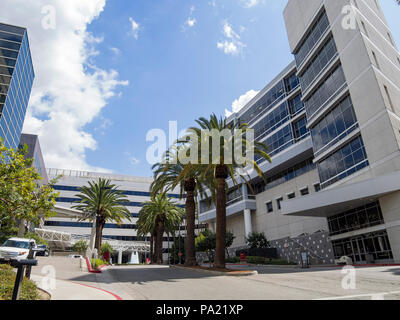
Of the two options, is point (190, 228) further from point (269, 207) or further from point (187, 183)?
point (269, 207)

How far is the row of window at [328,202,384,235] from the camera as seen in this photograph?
25438mm

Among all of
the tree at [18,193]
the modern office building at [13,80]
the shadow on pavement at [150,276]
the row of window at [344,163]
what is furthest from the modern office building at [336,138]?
the modern office building at [13,80]

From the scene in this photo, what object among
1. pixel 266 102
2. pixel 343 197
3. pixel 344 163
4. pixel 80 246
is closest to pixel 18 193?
pixel 343 197

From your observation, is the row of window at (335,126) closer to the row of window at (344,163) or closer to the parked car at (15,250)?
the row of window at (344,163)

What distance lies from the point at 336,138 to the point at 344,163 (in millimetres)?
2941

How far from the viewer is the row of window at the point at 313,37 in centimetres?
3391

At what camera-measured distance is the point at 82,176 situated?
82.9 m

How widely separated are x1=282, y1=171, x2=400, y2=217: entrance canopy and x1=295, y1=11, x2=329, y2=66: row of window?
64.4ft

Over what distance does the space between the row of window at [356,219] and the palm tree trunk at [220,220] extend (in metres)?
14.7

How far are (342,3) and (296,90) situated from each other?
42.6ft

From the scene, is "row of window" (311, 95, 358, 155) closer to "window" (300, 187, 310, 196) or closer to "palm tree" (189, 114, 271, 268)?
"window" (300, 187, 310, 196)

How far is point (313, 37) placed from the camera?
3603 cm

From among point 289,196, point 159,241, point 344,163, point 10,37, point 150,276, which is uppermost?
point 10,37
